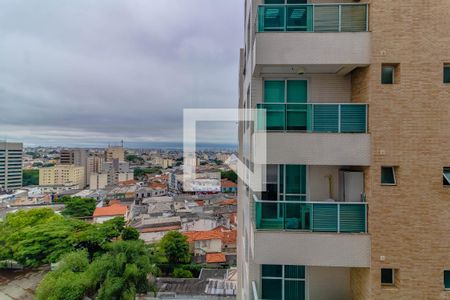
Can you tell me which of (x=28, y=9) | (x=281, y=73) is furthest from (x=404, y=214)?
(x=28, y=9)

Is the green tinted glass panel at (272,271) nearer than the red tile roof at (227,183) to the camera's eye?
Yes

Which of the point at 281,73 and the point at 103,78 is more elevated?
the point at 103,78

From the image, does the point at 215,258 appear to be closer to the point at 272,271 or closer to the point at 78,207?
the point at 78,207

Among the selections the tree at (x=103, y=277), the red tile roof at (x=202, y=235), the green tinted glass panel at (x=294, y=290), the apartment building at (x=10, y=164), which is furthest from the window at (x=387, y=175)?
the apartment building at (x=10, y=164)

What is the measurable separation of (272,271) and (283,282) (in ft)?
0.47

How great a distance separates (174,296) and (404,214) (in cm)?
728

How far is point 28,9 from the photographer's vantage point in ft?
21.8

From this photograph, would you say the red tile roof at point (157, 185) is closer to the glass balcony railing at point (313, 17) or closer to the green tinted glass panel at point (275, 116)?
the green tinted glass panel at point (275, 116)

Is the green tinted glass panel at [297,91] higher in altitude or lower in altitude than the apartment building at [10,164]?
higher

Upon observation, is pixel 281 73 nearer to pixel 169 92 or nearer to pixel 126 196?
pixel 169 92

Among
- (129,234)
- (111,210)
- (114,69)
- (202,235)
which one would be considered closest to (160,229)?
(129,234)

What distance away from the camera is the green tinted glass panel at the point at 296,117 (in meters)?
2.09

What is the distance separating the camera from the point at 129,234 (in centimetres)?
1109

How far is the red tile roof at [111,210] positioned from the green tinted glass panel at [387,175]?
12.2 m
